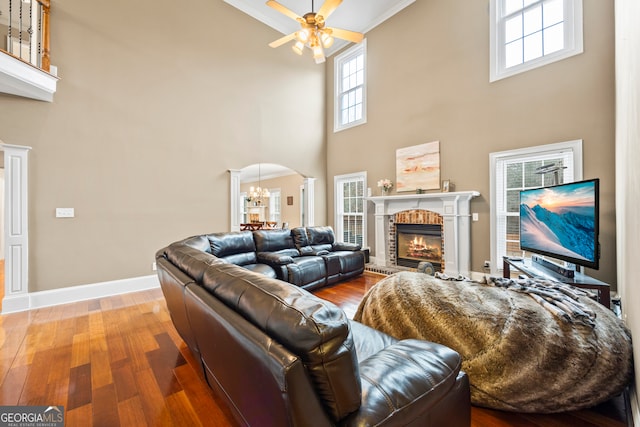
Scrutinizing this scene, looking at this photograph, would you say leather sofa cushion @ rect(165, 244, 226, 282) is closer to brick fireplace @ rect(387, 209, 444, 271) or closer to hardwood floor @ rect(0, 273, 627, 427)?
hardwood floor @ rect(0, 273, 627, 427)

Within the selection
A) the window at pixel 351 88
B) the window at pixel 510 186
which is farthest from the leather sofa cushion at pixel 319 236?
the window at pixel 351 88

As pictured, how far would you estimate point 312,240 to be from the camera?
198 inches

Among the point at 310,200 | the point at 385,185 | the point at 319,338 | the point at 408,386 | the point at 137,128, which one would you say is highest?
the point at 137,128

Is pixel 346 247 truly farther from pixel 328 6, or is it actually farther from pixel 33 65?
pixel 33 65

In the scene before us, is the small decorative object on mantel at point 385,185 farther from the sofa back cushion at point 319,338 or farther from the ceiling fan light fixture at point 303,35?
the sofa back cushion at point 319,338

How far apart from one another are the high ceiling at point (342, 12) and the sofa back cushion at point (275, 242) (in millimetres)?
4450

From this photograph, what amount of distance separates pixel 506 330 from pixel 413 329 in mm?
535

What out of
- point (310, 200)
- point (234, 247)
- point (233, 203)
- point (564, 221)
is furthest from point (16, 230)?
point (564, 221)

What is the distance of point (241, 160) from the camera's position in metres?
5.55

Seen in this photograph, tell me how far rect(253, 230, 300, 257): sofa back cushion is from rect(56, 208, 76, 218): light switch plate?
8.18 ft

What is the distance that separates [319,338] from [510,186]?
185 inches

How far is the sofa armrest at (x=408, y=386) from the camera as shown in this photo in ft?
3.05

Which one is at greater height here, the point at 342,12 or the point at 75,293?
the point at 342,12

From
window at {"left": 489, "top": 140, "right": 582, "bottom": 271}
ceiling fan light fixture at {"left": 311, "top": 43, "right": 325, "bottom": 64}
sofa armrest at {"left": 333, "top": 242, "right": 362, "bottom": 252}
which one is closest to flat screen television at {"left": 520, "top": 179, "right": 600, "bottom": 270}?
Result: window at {"left": 489, "top": 140, "right": 582, "bottom": 271}
